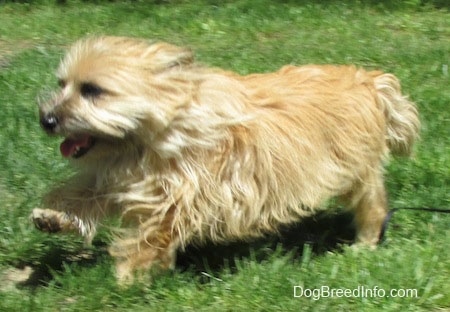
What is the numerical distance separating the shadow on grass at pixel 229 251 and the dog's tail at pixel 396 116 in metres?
0.58

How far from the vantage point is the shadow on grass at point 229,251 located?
464 centimetres

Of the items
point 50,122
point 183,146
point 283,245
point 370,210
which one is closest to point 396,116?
point 370,210

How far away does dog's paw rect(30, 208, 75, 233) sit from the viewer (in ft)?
14.4

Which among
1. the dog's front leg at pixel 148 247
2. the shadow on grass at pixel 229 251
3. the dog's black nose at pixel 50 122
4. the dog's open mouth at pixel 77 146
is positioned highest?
the dog's black nose at pixel 50 122

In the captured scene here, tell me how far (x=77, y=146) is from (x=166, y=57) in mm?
611

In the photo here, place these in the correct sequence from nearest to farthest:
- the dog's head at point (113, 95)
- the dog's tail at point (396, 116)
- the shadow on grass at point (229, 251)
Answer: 1. the dog's head at point (113, 95)
2. the shadow on grass at point (229, 251)
3. the dog's tail at point (396, 116)

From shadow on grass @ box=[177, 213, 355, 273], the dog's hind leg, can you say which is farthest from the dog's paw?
the dog's hind leg

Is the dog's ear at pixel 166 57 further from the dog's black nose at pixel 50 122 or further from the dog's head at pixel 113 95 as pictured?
the dog's black nose at pixel 50 122

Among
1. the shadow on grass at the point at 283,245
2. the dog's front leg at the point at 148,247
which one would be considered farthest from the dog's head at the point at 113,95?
the shadow on grass at the point at 283,245

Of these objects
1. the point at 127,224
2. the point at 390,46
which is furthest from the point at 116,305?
the point at 390,46

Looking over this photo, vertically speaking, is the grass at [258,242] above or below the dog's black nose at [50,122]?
below

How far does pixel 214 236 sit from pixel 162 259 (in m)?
0.29

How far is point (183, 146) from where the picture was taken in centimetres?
421

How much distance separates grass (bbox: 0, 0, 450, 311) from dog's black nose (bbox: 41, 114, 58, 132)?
78 centimetres
